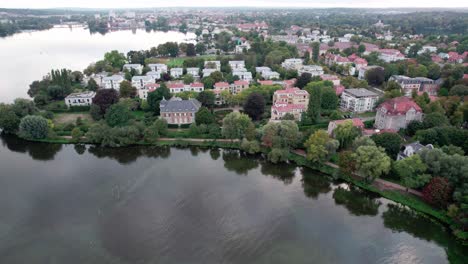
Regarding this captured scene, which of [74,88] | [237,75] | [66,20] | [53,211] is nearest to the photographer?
[53,211]

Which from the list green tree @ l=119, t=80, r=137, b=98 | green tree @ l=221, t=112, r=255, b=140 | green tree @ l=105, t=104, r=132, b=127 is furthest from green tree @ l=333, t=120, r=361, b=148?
green tree @ l=119, t=80, r=137, b=98

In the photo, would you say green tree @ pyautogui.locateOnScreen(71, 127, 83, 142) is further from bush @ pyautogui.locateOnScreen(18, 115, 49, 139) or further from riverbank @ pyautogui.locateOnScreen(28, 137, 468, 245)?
bush @ pyautogui.locateOnScreen(18, 115, 49, 139)

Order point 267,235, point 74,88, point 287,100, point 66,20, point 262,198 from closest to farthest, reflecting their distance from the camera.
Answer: point 267,235 → point 262,198 → point 287,100 → point 74,88 → point 66,20

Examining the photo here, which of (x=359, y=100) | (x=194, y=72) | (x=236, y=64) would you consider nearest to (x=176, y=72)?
(x=194, y=72)

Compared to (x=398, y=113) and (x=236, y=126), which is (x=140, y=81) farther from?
(x=398, y=113)

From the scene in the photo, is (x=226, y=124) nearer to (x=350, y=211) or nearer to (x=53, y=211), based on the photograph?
(x=350, y=211)

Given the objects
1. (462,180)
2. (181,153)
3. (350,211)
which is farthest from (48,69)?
(462,180)

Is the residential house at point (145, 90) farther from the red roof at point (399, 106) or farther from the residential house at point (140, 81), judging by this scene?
the red roof at point (399, 106)
